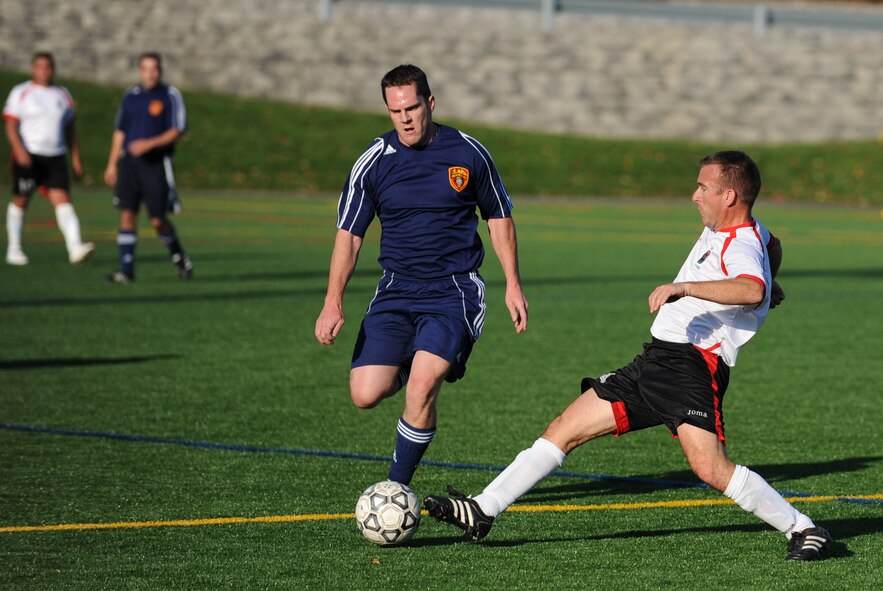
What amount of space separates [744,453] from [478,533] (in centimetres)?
255

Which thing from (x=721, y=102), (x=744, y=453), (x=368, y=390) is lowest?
(x=721, y=102)

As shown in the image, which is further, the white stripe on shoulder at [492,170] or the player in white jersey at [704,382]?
the white stripe on shoulder at [492,170]

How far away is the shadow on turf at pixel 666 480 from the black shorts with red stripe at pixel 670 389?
3.50 feet

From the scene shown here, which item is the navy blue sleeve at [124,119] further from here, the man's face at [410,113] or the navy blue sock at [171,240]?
the man's face at [410,113]

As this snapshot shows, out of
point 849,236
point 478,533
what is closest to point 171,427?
point 478,533

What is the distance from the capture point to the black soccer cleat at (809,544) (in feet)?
18.2

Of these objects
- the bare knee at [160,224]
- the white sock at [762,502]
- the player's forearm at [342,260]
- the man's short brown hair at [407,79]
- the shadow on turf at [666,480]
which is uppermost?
the man's short brown hair at [407,79]

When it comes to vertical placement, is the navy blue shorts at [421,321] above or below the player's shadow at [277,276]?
above

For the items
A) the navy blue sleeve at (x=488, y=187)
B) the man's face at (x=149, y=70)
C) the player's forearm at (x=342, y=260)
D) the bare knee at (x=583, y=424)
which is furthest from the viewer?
the man's face at (x=149, y=70)

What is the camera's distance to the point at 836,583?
209 inches

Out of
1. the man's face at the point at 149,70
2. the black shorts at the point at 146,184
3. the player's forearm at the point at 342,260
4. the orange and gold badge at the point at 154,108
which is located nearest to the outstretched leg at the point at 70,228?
the black shorts at the point at 146,184

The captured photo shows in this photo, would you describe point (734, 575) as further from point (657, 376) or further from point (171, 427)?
point (171, 427)

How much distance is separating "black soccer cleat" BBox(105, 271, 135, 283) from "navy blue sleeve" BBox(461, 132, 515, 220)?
9764 mm

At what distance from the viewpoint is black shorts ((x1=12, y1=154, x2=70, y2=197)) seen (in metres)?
17.0
